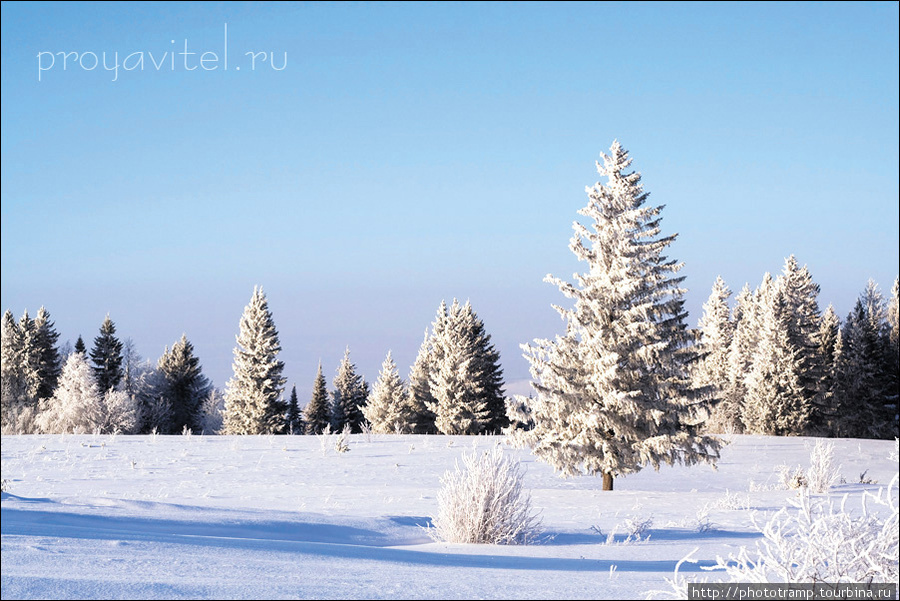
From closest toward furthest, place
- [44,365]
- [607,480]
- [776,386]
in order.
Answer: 1. [44,365]
2. [607,480]
3. [776,386]

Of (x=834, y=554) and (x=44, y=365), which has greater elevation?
(x=44, y=365)

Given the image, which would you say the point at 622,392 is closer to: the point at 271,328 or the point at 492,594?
the point at 492,594

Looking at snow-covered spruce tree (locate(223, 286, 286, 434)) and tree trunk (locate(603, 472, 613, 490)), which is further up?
snow-covered spruce tree (locate(223, 286, 286, 434))

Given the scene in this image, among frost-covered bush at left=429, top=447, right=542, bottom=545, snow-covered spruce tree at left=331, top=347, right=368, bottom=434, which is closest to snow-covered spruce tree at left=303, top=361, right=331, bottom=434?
snow-covered spruce tree at left=331, top=347, right=368, bottom=434

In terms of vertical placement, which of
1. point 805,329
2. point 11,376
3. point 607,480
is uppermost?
point 805,329

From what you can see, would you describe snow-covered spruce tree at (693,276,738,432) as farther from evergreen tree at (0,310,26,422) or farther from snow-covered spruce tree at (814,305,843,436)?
evergreen tree at (0,310,26,422)

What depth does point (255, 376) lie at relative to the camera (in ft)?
153

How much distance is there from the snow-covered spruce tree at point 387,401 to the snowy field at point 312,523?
1048 inches

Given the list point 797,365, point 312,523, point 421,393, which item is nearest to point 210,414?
point 421,393

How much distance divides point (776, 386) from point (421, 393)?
22.1m

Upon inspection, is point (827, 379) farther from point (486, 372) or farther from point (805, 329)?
point (486, 372)

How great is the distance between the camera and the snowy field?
10.1 ft

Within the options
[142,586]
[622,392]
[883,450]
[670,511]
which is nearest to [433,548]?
[142,586]

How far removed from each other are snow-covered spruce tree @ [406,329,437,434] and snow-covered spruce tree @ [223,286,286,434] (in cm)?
932
